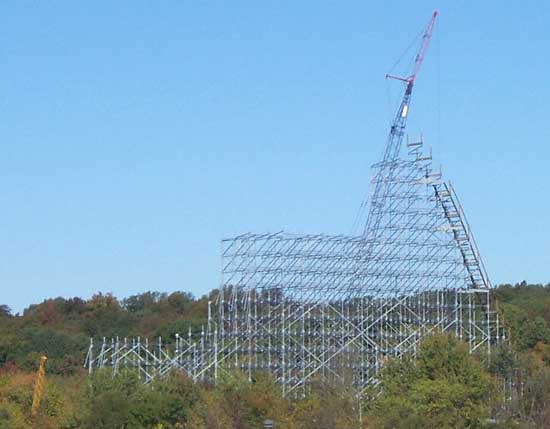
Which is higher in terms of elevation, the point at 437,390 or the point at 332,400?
the point at 437,390

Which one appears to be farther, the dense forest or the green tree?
the green tree

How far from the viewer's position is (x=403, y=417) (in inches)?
1507

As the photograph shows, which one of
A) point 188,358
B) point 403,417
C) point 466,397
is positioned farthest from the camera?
point 188,358

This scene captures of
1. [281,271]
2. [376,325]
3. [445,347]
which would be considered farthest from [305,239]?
[445,347]

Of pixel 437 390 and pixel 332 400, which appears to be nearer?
pixel 332 400

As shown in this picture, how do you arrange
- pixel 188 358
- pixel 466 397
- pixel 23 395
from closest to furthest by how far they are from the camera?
pixel 466 397 < pixel 23 395 < pixel 188 358

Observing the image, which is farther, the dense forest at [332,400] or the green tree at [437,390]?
the green tree at [437,390]

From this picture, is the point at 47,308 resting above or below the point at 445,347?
above

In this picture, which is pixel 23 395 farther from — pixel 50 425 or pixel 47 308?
pixel 47 308

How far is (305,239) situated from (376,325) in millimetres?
5182

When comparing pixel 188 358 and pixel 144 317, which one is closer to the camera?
pixel 188 358

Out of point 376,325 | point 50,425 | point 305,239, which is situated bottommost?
point 50,425

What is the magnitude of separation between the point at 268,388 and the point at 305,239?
1107 cm

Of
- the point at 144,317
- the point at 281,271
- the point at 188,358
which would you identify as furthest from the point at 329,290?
the point at 144,317
